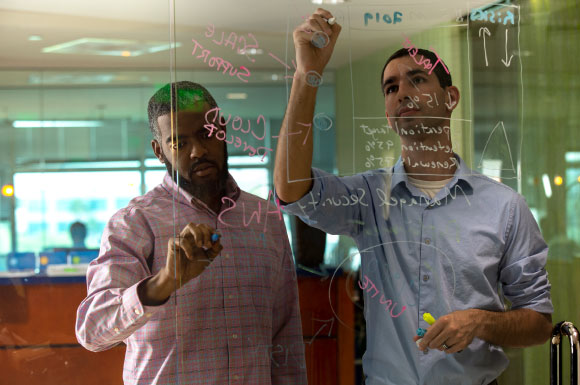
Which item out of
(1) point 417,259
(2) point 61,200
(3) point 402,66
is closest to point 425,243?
(1) point 417,259

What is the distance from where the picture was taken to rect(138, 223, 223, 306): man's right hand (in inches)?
62.3

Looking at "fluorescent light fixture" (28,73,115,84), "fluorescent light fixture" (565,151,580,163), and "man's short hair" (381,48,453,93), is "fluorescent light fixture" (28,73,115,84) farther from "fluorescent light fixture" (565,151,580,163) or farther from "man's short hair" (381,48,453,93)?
"fluorescent light fixture" (565,151,580,163)

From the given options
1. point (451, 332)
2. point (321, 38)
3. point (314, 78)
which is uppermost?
point (321, 38)

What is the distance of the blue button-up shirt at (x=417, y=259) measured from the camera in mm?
1670

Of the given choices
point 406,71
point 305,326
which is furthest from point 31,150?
point 406,71

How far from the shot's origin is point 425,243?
1.68 metres

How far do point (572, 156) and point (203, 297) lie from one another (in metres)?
1.22

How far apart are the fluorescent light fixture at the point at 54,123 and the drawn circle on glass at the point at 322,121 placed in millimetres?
612

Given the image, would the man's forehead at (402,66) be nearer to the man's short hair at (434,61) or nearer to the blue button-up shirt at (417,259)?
the man's short hair at (434,61)

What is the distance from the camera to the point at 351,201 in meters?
1.68

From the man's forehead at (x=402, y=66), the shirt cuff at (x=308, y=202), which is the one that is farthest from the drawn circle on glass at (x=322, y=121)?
the man's forehead at (x=402, y=66)

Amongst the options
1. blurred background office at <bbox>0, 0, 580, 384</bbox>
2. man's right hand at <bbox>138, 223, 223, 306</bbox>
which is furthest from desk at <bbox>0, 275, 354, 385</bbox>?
man's right hand at <bbox>138, 223, 223, 306</bbox>

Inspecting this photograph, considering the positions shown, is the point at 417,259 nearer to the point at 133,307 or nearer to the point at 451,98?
the point at 451,98

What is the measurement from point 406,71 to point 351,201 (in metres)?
0.39
